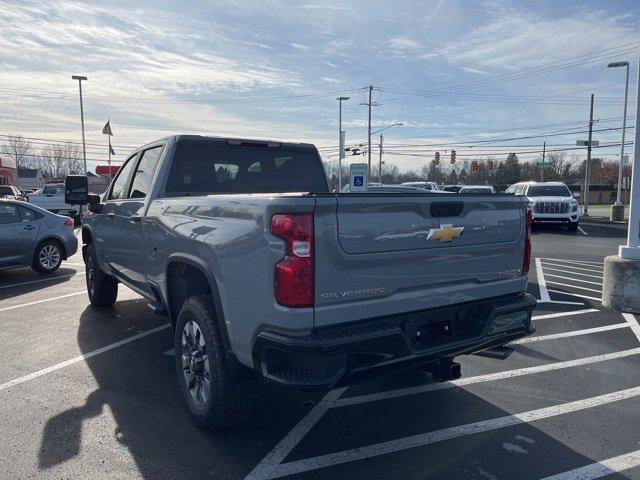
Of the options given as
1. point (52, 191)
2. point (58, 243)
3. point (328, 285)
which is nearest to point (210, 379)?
point (328, 285)

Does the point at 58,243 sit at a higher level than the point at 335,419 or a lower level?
higher

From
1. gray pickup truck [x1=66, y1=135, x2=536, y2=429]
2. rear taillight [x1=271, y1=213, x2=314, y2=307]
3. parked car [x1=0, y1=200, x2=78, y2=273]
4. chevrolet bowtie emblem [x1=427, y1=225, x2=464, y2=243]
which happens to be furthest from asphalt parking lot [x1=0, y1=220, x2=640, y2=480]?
parked car [x1=0, y1=200, x2=78, y2=273]

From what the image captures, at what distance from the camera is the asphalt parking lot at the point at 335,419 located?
3.19m

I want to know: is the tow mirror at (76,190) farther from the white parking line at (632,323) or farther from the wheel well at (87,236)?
the white parking line at (632,323)

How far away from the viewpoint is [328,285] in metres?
2.82

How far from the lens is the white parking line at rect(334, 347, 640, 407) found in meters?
4.22

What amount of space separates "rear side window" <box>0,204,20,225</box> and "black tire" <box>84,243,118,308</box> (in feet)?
10.8

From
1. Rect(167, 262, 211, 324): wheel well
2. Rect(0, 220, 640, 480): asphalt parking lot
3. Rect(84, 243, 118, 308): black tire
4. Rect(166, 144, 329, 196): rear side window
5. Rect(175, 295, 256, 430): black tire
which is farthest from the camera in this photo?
Rect(84, 243, 118, 308): black tire

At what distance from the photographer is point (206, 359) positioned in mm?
3549

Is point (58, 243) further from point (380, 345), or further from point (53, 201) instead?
point (53, 201)

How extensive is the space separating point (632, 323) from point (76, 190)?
7066 millimetres

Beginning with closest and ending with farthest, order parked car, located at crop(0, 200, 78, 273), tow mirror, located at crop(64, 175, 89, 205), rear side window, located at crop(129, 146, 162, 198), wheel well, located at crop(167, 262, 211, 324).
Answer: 1. wheel well, located at crop(167, 262, 211, 324)
2. rear side window, located at crop(129, 146, 162, 198)
3. tow mirror, located at crop(64, 175, 89, 205)
4. parked car, located at crop(0, 200, 78, 273)

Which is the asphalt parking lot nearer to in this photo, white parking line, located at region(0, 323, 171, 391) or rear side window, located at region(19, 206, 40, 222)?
white parking line, located at region(0, 323, 171, 391)

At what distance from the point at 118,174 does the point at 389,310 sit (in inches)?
170
